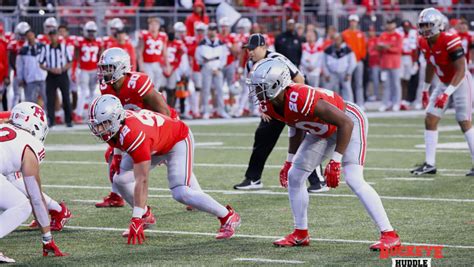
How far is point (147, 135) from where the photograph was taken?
7379 mm

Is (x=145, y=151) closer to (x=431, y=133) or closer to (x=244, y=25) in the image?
(x=431, y=133)

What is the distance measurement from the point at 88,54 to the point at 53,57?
1.08 metres

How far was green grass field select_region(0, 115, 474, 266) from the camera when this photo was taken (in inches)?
274

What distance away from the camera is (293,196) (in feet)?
24.2

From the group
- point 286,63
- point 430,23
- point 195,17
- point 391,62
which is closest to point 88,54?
point 195,17

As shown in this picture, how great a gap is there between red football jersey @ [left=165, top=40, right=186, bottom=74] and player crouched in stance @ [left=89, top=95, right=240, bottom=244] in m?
11.5

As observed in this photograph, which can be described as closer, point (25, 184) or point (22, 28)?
point (25, 184)

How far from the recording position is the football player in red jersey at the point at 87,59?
61.9ft

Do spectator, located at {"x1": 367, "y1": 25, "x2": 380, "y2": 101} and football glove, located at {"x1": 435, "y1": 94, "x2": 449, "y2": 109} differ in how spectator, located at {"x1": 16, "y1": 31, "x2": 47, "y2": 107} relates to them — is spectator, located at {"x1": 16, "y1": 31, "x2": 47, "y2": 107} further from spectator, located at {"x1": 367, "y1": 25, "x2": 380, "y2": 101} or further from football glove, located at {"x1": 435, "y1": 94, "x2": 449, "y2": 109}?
football glove, located at {"x1": 435, "y1": 94, "x2": 449, "y2": 109}

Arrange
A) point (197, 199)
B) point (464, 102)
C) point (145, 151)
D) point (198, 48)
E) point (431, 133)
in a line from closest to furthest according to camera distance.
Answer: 1. point (145, 151)
2. point (197, 199)
3. point (464, 102)
4. point (431, 133)
5. point (198, 48)

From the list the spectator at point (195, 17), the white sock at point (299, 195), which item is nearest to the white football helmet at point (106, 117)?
the white sock at point (299, 195)

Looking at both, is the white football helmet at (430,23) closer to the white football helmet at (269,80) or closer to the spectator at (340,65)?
the white football helmet at (269,80)

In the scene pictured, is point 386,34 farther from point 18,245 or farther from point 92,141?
point 18,245

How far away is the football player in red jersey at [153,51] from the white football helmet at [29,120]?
1200 cm
